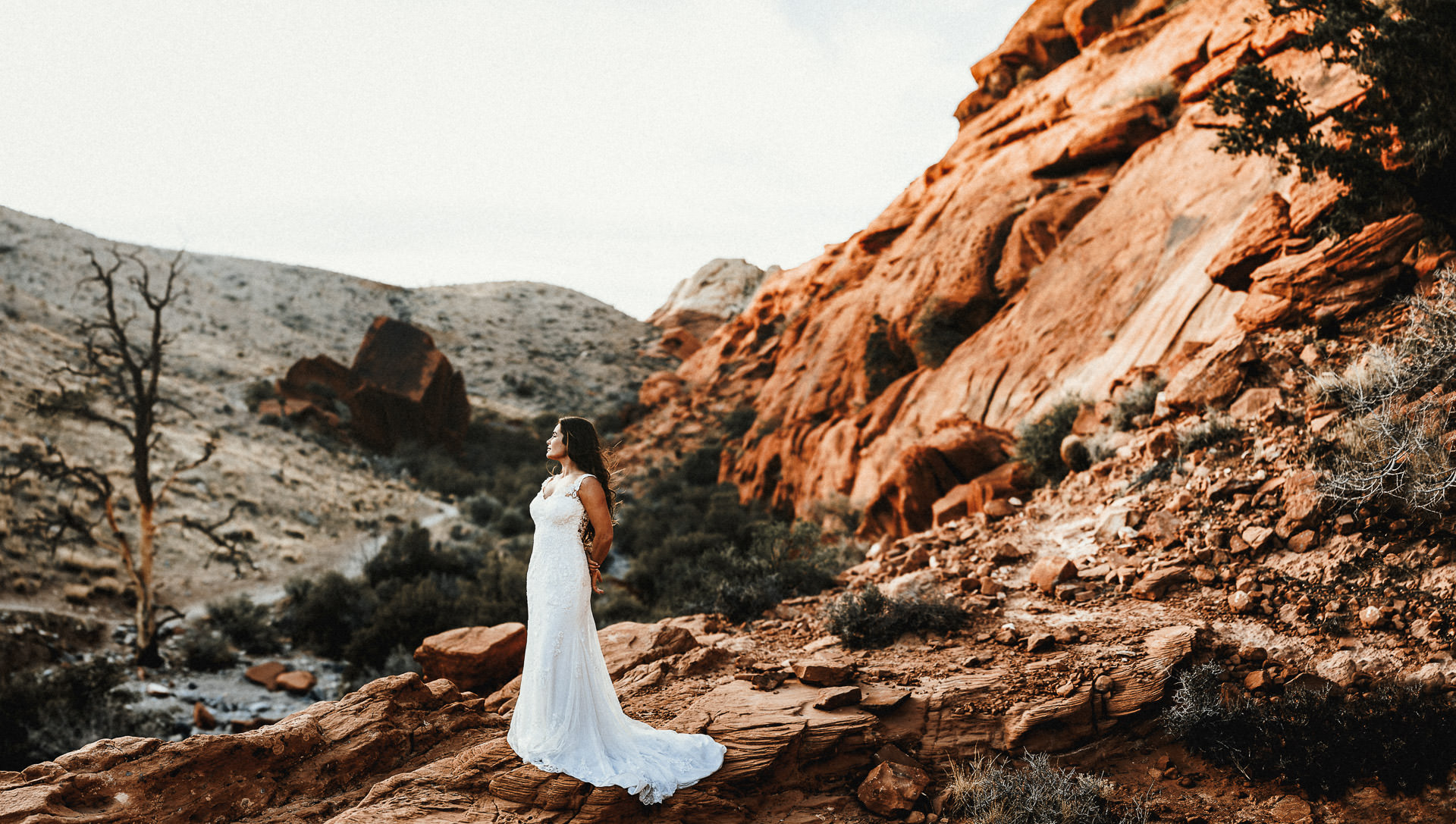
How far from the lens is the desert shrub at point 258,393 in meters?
29.7

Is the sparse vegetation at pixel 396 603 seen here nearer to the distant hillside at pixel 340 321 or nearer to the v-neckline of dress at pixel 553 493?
the v-neckline of dress at pixel 553 493

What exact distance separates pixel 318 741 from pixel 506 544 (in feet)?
50.5

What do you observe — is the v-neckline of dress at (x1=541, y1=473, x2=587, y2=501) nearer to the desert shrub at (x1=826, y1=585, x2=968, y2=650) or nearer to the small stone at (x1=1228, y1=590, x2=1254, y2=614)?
the desert shrub at (x1=826, y1=585, x2=968, y2=650)

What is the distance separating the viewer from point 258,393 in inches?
1196

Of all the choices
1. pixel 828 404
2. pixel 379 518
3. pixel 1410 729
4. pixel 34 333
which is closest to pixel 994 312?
pixel 828 404

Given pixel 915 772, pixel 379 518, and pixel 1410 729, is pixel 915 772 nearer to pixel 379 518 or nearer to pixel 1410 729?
pixel 1410 729

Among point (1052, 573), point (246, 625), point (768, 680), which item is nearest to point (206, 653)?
point (246, 625)

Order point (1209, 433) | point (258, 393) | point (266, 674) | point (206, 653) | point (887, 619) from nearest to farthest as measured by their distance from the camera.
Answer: point (887, 619)
point (1209, 433)
point (266, 674)
point (206, 653)
point (258, 393)

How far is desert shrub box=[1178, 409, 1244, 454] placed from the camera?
24.3ft

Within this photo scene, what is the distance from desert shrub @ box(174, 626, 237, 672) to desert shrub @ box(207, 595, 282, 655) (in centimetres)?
46

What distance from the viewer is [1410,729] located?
3.95m

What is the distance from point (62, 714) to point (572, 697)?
9319mm

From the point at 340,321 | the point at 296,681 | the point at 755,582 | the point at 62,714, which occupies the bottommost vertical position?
the point at 296,681

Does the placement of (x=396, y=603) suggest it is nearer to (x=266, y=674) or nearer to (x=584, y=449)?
(x=266, y=674)
